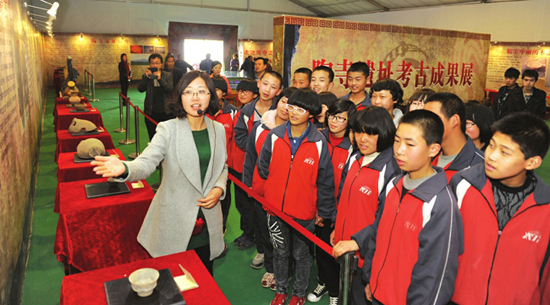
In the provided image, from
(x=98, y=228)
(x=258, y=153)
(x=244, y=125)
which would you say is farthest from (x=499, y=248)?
(x=98, y=228)

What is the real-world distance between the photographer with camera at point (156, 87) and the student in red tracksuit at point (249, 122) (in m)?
2.10

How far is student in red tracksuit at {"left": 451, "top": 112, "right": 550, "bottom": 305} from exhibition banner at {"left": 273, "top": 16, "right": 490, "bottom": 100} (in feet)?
16.2

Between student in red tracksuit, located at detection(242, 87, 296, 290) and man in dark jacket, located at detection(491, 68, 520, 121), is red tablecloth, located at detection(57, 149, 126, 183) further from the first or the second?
man in dark jacket, located at detection(491, 68, 520, 121)

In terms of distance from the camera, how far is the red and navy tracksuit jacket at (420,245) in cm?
156

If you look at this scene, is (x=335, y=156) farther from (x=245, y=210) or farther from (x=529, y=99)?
(x=529, y=99)

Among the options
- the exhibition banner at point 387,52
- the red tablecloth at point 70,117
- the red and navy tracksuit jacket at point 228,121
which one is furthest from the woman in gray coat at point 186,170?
the red tablecloth at point 70,117

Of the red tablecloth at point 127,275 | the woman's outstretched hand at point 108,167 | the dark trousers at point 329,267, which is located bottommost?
the dark trousers at point 329,267

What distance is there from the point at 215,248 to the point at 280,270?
0.60m

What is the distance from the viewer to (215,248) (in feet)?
7.52

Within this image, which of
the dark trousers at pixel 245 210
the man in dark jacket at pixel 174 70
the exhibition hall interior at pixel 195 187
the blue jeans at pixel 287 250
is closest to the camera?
the exhibition hall interior at pixel 195 187

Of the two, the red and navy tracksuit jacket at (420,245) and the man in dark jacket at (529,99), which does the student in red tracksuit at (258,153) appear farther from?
the man in dark jacket at (529,99)

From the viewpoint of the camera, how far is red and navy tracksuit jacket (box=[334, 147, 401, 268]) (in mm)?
2070

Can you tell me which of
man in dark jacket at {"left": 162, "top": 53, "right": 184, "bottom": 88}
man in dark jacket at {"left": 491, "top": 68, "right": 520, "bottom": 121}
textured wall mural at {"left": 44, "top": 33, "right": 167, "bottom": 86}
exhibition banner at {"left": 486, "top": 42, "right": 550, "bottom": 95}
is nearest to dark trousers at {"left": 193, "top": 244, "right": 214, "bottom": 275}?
man in dark jacket at {"left": 162, "top": 53, "right": 184, "bottom": 88}

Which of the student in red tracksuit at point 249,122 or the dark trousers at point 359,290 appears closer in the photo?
the dark trousers at point 359,290
